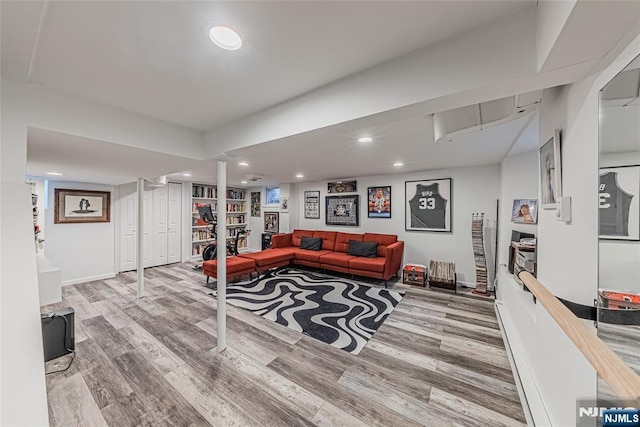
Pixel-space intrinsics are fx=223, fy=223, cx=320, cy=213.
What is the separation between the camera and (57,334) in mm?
2131

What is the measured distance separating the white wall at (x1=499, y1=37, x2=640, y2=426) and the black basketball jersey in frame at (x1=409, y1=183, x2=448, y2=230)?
2956 millimetres

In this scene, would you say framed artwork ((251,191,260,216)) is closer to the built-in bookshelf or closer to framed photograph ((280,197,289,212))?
the built-in bookshelf

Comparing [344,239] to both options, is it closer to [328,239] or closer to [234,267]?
[328,239]

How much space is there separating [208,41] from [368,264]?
3882 millimetres

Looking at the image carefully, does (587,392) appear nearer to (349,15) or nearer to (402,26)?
(402,26)

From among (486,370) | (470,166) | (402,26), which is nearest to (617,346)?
(486,370)

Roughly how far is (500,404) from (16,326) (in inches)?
108

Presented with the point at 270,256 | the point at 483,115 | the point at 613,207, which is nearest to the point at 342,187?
the point at 270,256

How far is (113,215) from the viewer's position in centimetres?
483

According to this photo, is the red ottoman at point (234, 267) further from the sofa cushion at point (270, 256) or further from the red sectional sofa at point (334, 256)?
the sofa cushion at point (270, 256)

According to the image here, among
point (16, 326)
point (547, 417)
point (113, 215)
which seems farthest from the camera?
point (113, 215)

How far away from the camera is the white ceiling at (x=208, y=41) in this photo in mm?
901

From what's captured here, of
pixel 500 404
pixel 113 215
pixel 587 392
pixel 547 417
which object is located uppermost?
pixel 113 215

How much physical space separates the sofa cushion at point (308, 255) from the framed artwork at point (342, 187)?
5.19ft
